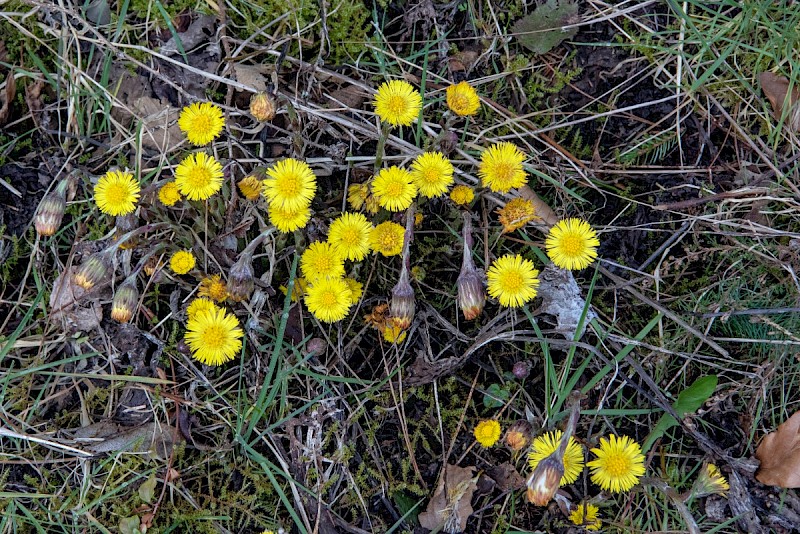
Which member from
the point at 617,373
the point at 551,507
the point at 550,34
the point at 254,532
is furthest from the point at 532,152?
the point at 254,532

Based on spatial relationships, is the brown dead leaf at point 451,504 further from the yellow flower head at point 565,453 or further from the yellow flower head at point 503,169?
the yellow flower head at point 503,169

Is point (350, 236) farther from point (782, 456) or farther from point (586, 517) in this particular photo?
point (782, 456)

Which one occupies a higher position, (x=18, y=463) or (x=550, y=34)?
(x=550, y=34)

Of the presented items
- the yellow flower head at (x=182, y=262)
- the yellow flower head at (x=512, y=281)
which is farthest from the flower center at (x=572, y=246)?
the yellow flower head at (x=182, y=262)

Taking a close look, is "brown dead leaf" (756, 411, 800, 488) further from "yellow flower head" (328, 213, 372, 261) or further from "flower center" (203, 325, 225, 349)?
"flower center" (203, 325, 225, 349)

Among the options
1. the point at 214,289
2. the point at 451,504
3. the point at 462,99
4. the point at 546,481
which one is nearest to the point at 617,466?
the point at 546,481

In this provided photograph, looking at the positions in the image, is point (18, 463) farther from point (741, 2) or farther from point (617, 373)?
point (741, 2)

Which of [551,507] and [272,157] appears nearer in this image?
[551,507]
